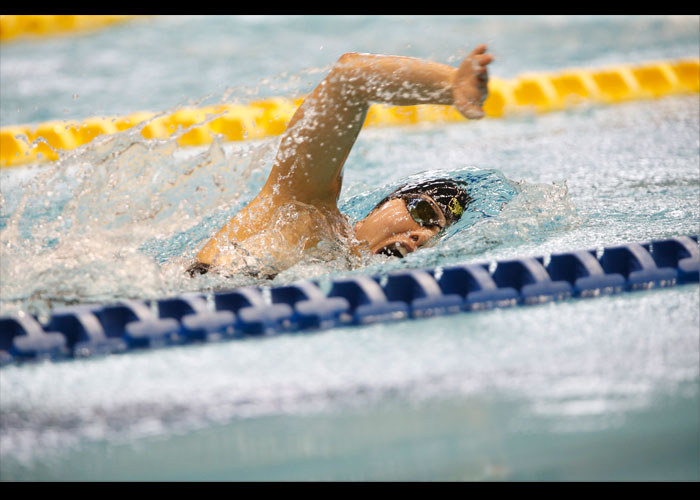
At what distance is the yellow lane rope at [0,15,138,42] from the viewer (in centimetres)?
648

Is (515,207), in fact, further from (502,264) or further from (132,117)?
(132,117)

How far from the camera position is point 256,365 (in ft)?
4.82

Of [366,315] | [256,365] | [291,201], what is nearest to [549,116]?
[291,201]

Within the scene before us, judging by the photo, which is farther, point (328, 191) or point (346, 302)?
point (328, 191)

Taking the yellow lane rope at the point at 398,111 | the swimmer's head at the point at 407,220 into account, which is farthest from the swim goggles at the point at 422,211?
the yellow lane rope at the point at 398,111

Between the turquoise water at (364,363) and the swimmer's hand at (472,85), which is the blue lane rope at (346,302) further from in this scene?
the swimmer's hand at (472,85)

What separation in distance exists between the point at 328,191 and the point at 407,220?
0.23m


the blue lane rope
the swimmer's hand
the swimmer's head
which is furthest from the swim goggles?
the swimmer's hand

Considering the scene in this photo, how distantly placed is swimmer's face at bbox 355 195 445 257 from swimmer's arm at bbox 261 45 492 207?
0.42 feet

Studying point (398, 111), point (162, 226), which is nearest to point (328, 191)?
point (162, 226)

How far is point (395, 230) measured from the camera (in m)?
2.02

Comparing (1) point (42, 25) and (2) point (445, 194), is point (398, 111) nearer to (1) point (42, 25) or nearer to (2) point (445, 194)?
(2) point (445, 194)

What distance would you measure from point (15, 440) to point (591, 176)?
2.42 m

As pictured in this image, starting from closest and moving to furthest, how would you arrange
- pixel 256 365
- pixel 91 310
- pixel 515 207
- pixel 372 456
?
pixel 372 456 < pixel 256 365 < pixel 91 310 < pixel 515 207
